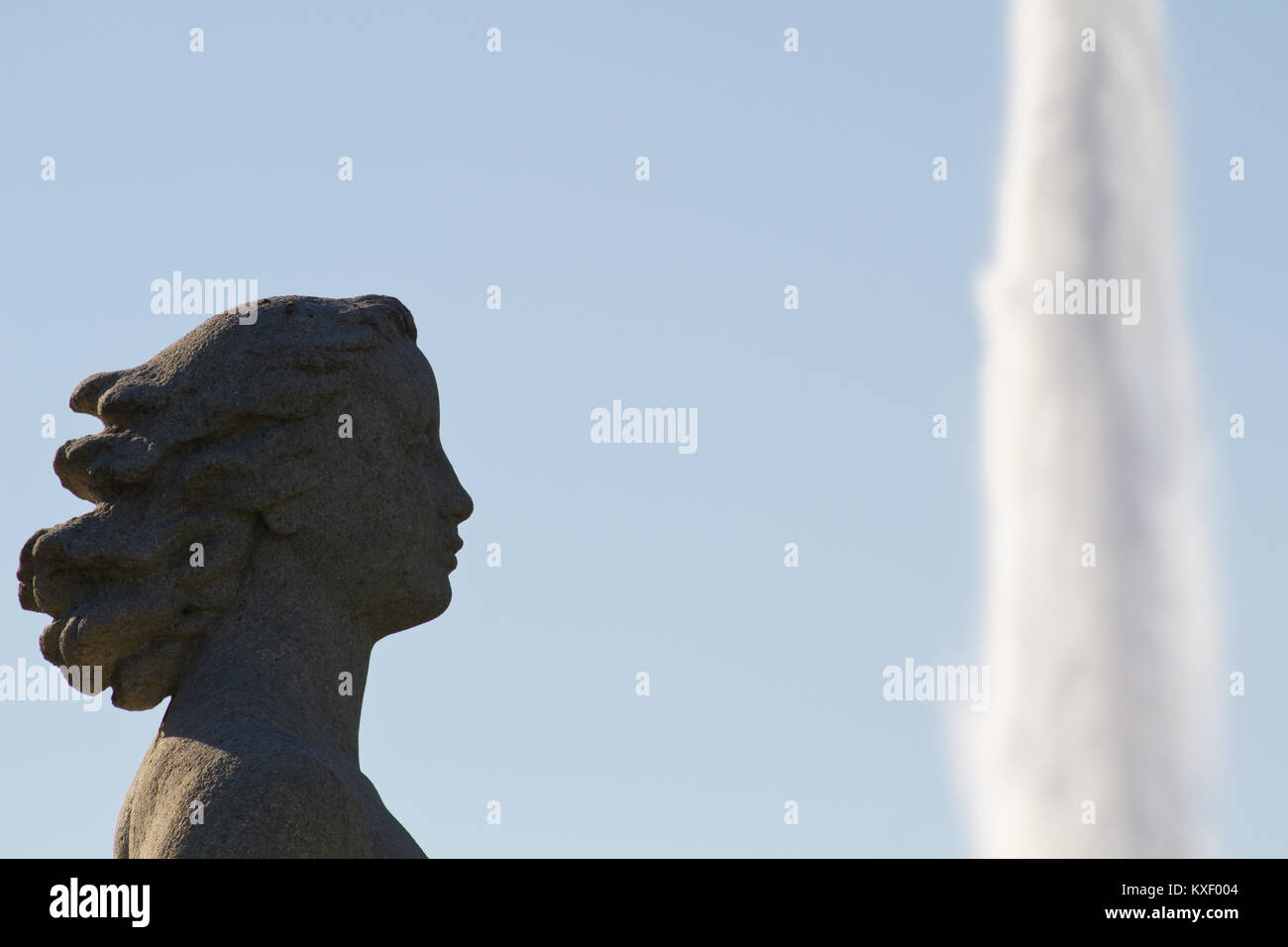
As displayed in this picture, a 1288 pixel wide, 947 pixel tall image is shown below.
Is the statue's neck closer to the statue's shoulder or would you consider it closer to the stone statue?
Result: the stone statue

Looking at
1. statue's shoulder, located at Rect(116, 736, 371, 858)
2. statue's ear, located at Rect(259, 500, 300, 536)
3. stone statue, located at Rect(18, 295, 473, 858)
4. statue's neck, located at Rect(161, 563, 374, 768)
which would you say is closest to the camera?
statue's shoulder, located at Rect(116, 736, 371, 858)

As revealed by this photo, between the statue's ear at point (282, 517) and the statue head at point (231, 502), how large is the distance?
0.01 m

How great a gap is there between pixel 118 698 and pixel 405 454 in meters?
1.74

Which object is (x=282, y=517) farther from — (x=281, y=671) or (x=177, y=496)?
(x=281, y=671)

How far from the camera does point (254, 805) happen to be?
8.62m

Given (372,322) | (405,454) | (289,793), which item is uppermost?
(372,322)

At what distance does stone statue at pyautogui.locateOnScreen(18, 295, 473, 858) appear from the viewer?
30.9ft

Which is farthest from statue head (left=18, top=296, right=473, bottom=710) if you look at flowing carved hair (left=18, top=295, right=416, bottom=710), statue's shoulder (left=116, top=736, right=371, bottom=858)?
statue's shoulder (left=116, top=736, right=371, bottom=858)

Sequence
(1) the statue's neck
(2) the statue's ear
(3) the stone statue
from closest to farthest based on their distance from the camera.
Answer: (1) the statue's neck, (3) the stone statue, (2) the statue's ear

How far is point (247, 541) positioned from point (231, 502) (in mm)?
198

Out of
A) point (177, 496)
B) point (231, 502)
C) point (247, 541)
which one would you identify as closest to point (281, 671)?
point (247, 541)
